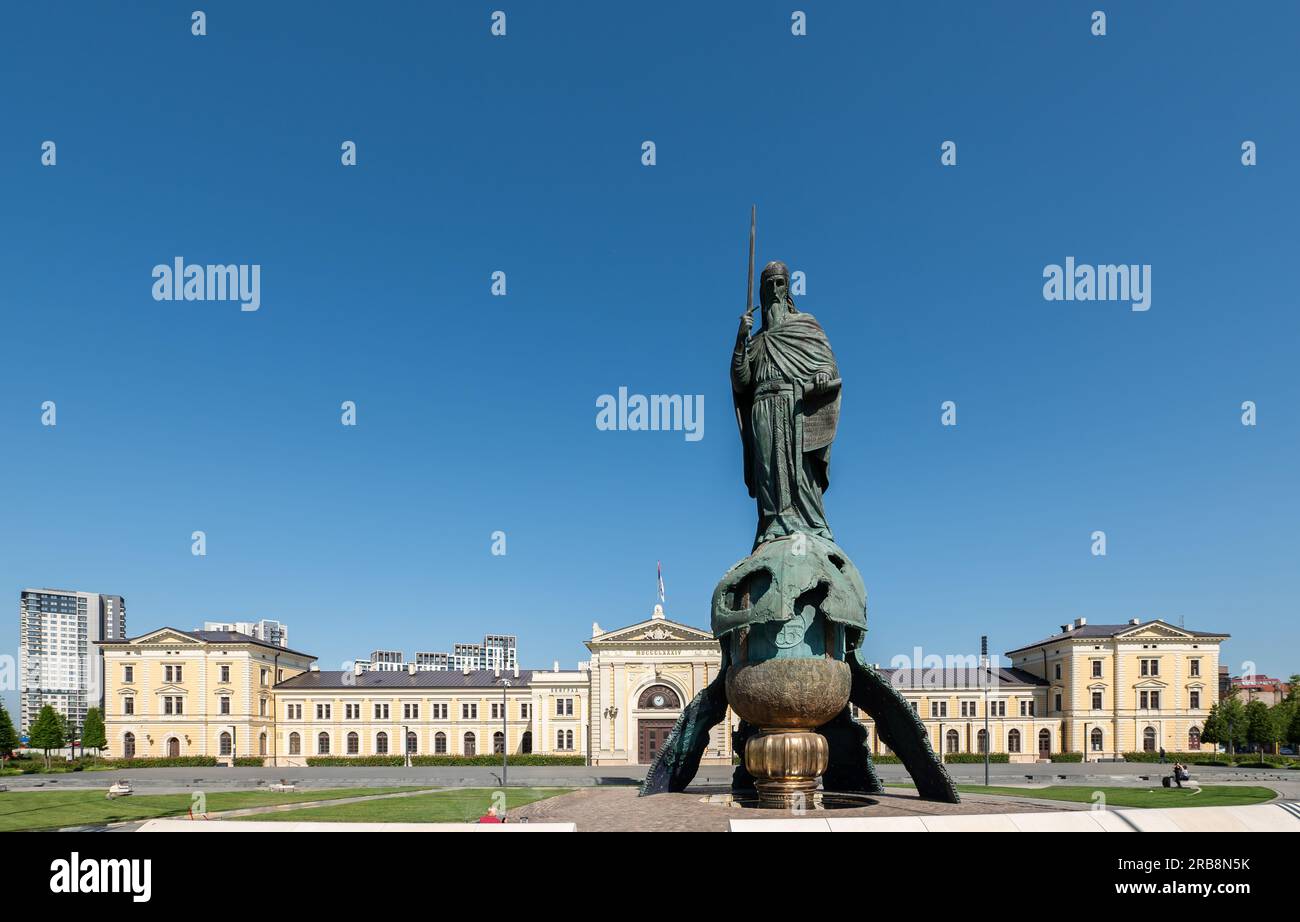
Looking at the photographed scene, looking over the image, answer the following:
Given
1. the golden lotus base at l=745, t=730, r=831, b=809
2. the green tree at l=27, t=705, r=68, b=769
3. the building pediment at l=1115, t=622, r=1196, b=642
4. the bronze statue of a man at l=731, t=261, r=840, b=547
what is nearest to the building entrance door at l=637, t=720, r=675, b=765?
the building pediment at l=1115, t=622, r=1196, b=642

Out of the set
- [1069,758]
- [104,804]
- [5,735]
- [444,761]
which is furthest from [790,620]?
[5,735]

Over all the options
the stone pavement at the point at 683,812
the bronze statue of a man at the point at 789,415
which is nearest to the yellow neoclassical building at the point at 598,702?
the stone pavement at the point at 683,812

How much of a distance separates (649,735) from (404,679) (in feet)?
77.4

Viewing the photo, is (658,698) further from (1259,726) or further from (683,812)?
(683,812)

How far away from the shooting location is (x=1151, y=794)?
125 ft

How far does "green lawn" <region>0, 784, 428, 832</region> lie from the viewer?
88.0 feet

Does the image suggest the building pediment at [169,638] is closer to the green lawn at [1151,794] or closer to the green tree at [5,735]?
the green tree at [5,735]

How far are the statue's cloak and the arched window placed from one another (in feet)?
171

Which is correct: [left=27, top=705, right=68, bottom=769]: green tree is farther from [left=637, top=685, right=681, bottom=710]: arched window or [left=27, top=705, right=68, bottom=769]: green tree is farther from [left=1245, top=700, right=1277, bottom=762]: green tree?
[left=1245, top=700, right=1277, bottom=762]: green tree

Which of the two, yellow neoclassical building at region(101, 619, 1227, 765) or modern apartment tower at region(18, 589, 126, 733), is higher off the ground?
yellow neoclassical building at region(101, 619, 1227, 765)
